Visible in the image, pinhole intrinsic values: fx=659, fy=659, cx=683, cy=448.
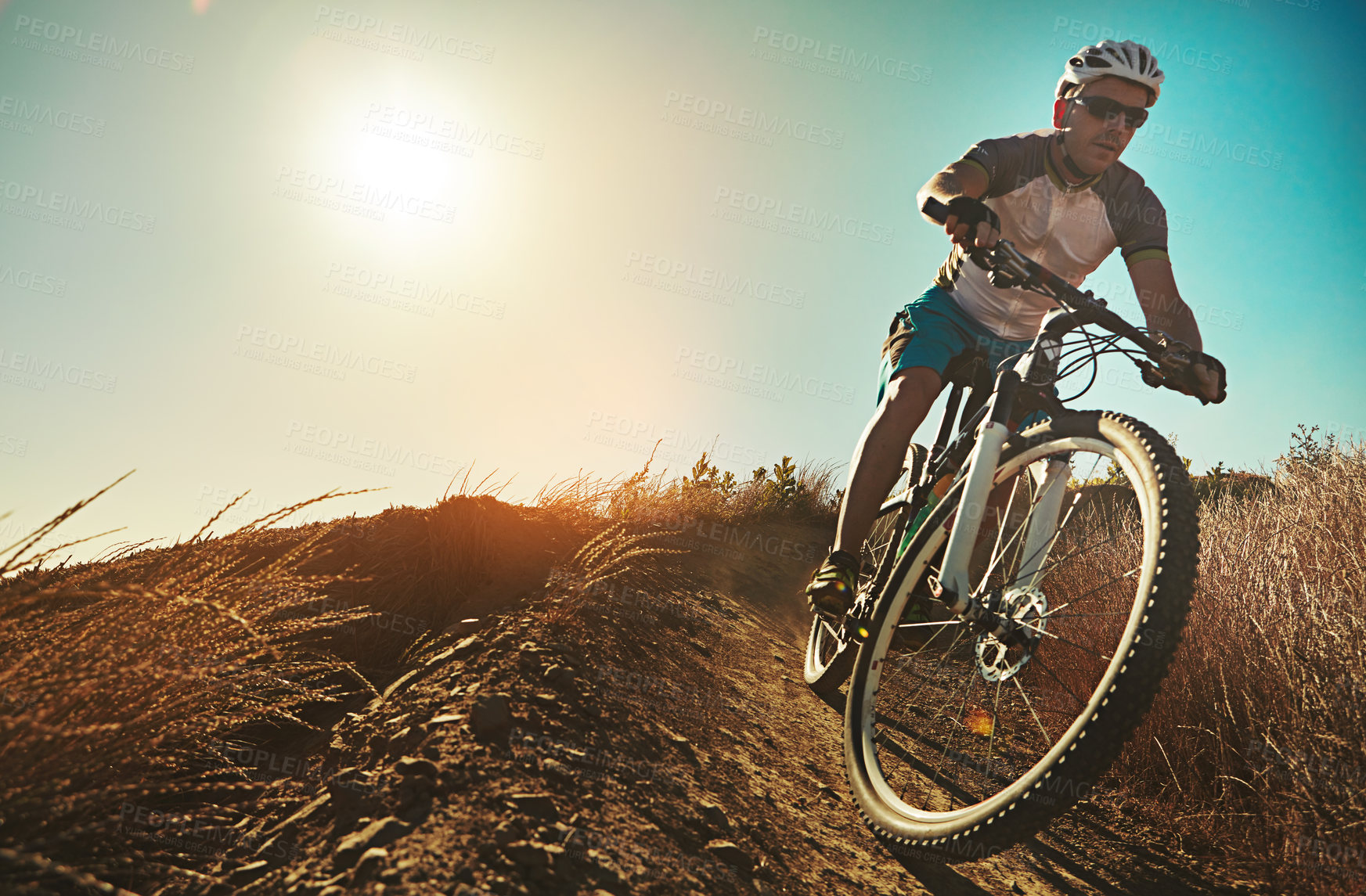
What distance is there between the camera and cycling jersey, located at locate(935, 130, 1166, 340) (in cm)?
263

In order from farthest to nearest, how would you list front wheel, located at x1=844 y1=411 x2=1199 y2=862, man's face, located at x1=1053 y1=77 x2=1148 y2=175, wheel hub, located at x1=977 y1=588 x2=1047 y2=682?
man's face, located at x1=1053 y1=77 x2=1148 y2=175
wheel hub, located at x1=977 y1=588 x2=1047 y2=682
front wheel, located at x1=844 y1=411 x2=1199 y2=862

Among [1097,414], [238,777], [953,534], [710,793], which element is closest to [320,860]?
[238,777]

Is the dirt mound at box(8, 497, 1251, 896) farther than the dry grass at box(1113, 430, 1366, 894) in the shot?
No

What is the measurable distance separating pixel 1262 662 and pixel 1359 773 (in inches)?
28.1

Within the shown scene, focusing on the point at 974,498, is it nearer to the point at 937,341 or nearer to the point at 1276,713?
the point at 937,341

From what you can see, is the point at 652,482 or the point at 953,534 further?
the point at 652,482

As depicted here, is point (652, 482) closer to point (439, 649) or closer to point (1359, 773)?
point (439, 649)

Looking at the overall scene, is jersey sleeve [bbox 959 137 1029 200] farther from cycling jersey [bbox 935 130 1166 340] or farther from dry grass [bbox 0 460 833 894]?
dry grass [bbox 0 460 833 894]

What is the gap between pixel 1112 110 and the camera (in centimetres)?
251

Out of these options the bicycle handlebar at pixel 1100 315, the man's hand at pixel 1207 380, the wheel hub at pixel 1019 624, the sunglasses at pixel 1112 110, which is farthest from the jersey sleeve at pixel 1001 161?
the wheel hub at pixel 1019 624

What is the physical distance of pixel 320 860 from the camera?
1227 mm

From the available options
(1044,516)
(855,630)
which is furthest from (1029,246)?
(855,630)

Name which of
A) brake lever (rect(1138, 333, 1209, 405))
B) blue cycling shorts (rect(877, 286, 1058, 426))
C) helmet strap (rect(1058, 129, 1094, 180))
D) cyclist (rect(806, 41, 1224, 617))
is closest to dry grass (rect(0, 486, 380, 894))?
cyclist (rect(806, 41, 1224, 617))

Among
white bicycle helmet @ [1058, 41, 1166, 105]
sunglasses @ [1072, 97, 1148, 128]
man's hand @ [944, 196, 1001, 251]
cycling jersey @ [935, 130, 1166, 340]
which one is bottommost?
man's hand @ [944, 196, 1001, 251]
